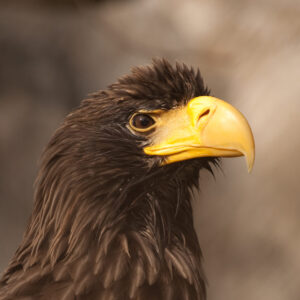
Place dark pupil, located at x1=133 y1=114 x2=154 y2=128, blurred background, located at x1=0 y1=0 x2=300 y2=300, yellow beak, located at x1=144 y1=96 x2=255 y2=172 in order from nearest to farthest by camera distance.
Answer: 1. yellow beak, located at x1=144 y1=96 x2=255 y2=172
2. dark pupil, located at x1=133 y1=114 x2=154 y2=128
3. blurred background, located at x1=0 y1=0 x2=300 y2=300

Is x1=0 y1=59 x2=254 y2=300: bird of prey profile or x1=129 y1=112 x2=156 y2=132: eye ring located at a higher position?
x1=129 y1=112 x2=156 y2=132: eye ring

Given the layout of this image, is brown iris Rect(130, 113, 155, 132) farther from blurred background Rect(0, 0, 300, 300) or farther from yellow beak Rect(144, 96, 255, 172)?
blurred background Rect(0, 0, 300, 300)

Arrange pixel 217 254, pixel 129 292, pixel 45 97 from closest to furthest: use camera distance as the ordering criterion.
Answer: pixel 129 292, pixel 217 254, pixel 45 97

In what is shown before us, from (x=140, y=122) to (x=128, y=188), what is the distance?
22cm

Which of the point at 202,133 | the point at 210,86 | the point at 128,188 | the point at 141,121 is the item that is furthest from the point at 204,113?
the point at 210,86

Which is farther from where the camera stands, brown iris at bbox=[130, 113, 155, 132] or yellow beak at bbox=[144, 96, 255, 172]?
brown iris at bbox=[130, 113, 155, 132]

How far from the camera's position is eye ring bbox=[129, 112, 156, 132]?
1785 millimetres

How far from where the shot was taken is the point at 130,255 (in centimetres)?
171

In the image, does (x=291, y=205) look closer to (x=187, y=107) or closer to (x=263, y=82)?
(x=263, y=82)

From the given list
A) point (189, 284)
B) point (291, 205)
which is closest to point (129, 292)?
point (189, 284)

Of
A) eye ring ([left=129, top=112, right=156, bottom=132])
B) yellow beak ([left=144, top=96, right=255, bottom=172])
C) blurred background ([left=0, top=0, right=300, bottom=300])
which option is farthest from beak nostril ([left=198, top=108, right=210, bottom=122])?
blurred background ([left=0, top=0, right=300, bottom=300])

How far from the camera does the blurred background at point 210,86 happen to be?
11.1 feet

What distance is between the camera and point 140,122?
1786 mm

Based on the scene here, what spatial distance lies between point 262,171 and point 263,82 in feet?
1.89
